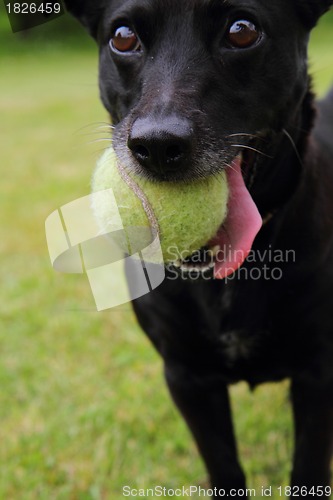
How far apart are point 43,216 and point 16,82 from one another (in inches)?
414

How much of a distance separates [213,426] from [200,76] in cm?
115

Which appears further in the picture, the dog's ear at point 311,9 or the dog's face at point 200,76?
the dog's ear at point 311,9

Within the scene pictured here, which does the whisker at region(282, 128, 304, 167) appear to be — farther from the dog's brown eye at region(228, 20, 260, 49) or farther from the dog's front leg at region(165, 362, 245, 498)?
the dog's front leg at region(165, 362, 245, 498)

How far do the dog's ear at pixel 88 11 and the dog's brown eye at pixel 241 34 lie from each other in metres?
0.51

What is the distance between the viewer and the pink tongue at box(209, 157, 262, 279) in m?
1.64

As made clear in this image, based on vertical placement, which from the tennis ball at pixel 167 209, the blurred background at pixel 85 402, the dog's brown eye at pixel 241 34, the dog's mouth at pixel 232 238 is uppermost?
the dog's brown eye at pixel 241 34

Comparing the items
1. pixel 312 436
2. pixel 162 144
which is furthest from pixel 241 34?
pixel 312 436

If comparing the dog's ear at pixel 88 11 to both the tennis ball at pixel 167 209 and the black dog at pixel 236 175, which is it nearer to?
the black dog at pixel 236 175

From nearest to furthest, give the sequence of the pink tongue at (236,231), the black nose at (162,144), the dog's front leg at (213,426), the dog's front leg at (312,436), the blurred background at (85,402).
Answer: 1. the black nose at (162,144)
2. the pink tongue at (236,231)
3. the dog's front leg at (312,436)
4. the dog's front leg at (213,426)
5. the blurred background at (85,402)

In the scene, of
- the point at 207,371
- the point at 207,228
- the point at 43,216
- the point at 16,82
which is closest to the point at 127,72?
the point at 207,228

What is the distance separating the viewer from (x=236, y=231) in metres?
1.67

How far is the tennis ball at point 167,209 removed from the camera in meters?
1.55

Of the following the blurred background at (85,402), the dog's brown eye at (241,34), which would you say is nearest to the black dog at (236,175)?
the dog's brown eye at (241,34)

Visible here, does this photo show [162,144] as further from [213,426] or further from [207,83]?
[213,426]
